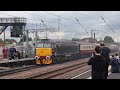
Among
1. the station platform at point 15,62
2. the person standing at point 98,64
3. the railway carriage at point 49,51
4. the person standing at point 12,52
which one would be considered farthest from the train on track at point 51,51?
the person standing at point 98,64

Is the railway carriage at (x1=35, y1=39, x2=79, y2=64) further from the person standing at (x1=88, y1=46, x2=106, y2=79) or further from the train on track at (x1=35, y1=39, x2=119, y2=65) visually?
the person standing at (x1=88, y1=46, x2=106, y2=79)

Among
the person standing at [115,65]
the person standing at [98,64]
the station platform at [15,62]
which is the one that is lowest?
the station platform at [15,62]

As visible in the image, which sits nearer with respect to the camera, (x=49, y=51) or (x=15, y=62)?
(x=15, y=62)

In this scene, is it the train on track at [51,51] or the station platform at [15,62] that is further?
the train on track at [51,51]

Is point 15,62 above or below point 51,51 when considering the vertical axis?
below

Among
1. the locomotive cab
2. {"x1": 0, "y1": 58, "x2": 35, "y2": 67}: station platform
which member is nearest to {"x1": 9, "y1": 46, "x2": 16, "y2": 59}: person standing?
{"x1": 0, "y1": 58, "x2": 35, "y2": 67}: station platform

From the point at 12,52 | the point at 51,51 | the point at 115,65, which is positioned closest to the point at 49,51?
the point at 51,51

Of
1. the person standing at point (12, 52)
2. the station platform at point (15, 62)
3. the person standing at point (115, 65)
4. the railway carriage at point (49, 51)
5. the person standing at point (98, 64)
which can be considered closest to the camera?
the person standing at point (98, 64)

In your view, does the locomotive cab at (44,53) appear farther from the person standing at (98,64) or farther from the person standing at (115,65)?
the person standing at (98,64)

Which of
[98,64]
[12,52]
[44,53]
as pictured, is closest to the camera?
[98,64]

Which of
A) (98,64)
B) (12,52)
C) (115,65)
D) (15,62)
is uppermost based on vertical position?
(98,64)

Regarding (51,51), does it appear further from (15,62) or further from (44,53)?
(15,62)

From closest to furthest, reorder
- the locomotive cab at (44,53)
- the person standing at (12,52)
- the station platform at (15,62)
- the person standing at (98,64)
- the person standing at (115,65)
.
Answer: the person standing at (98,64)
the person standing at (115,65)
the station platform at (15,62)
the person standing at (12,52)
the locomotive cab at (44,53)
